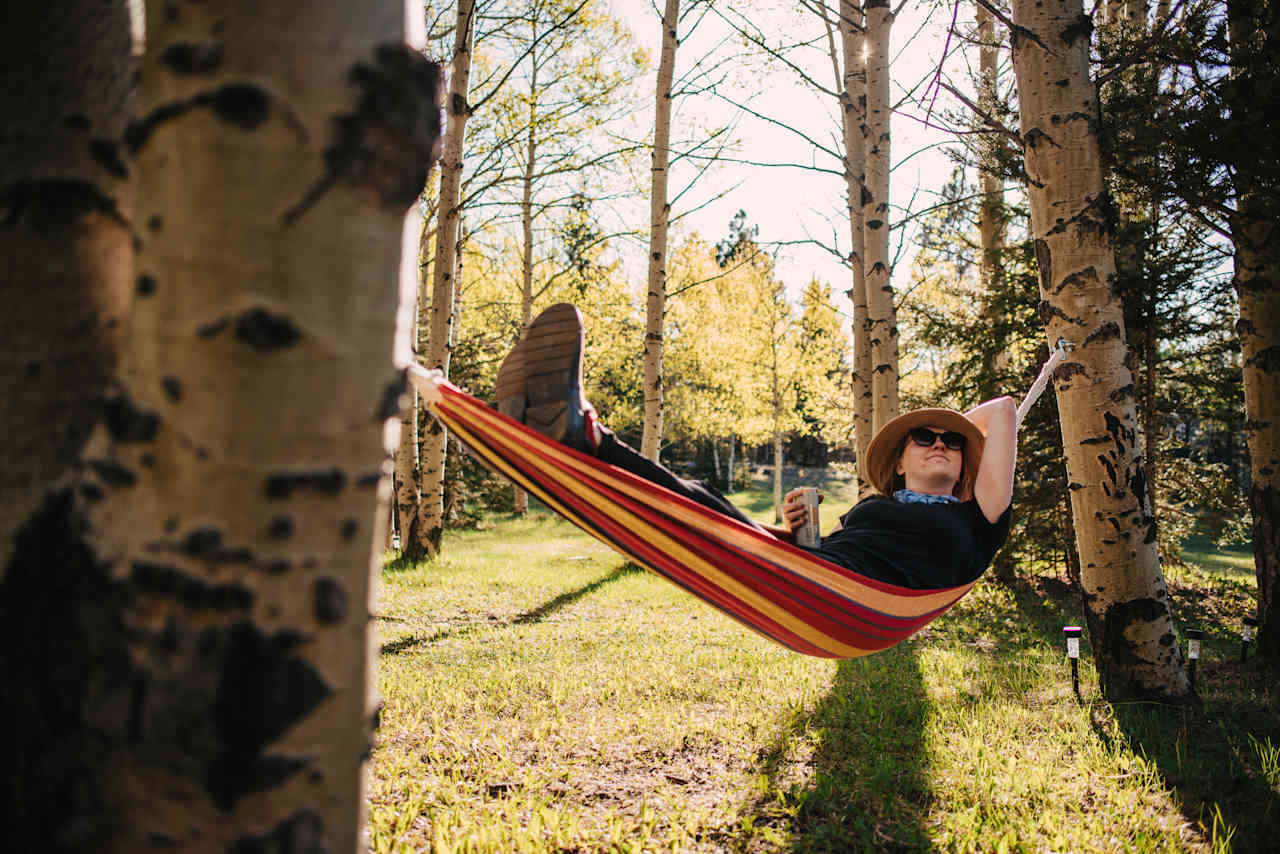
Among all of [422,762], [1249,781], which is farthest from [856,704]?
[422,762]

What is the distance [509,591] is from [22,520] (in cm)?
516

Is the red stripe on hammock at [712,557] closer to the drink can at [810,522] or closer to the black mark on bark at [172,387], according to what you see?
the drink can at [810,522]

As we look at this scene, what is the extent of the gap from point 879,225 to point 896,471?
250 cm

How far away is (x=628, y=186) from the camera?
9.12 meters

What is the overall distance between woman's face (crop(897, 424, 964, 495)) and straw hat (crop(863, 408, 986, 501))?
1.8 inches

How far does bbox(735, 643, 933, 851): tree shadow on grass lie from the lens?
2.05 m

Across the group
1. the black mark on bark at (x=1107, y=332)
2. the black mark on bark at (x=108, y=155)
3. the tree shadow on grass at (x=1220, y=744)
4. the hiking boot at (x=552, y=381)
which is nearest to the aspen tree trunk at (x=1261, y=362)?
the tree shadow on grass at (x=1220, y=744)

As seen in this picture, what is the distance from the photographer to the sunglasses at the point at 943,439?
2.81m

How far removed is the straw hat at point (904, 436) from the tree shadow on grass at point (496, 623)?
2.69 meters

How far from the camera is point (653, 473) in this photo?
2219 mm

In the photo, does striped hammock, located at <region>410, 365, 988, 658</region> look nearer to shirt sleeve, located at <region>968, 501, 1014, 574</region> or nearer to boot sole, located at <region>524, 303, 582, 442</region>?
boot sole, located at <region>524, 303, 582, 442</region>

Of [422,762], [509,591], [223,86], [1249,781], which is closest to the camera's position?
[223,86]

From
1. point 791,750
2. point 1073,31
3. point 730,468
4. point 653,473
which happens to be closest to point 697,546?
point 653,473

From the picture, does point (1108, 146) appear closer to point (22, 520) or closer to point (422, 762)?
point (422, 762)
